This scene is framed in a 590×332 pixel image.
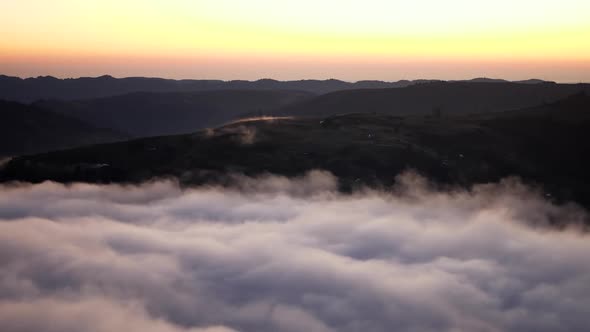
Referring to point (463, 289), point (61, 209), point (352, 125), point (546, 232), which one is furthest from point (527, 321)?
point (61, 209)

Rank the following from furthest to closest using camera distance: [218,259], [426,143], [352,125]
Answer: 1. [352,125]
2. [426,143]
3. [218,259]

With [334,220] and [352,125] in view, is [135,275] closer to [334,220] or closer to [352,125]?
[334,220]

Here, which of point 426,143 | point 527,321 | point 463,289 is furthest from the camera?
point 426,143

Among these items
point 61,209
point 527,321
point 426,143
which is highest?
point 426,143

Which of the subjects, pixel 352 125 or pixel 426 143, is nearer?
pixel 426 143

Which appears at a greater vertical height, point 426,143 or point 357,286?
point 426,143

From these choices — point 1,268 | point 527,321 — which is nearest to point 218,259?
point 1,268

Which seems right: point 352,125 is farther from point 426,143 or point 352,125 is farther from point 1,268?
point 1,268
